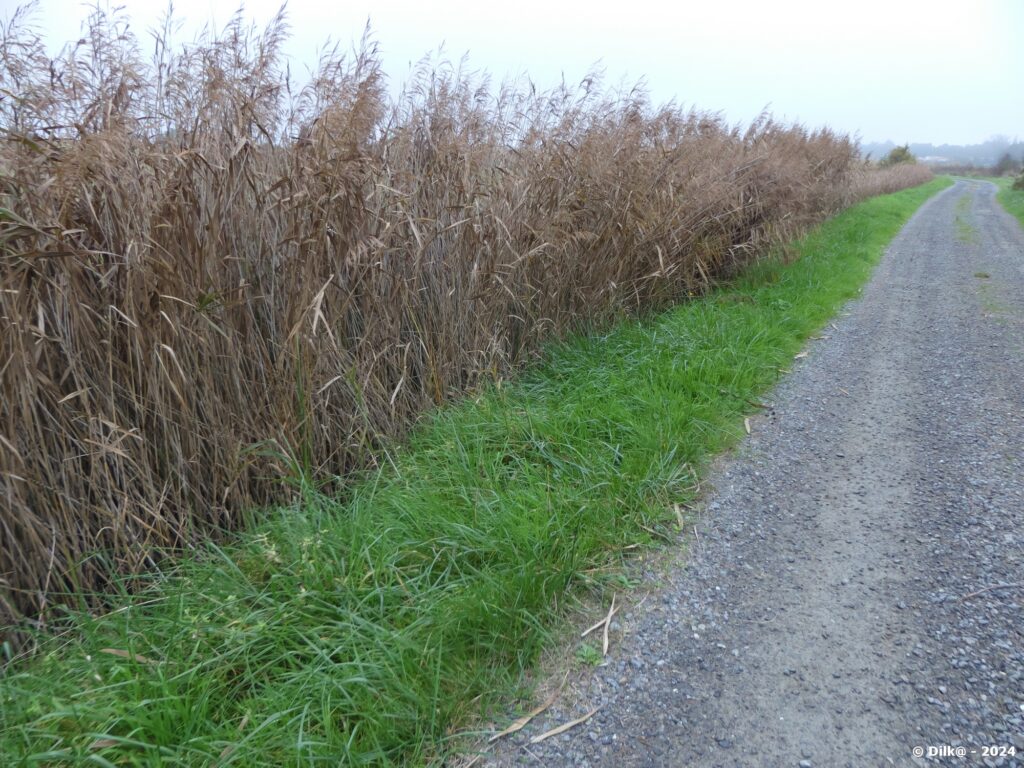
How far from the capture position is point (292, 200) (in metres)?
2.97

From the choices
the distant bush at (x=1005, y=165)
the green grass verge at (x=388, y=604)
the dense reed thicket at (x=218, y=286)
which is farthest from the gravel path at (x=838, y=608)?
the distant bush at (x=1005, y=165)

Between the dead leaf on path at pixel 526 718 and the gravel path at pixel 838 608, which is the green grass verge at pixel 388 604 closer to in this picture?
the dead leaf on path at pixel 526 718

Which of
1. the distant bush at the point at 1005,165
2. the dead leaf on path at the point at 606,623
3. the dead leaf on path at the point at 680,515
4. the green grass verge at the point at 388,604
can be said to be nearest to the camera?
the green grass verge at the point at 388,604

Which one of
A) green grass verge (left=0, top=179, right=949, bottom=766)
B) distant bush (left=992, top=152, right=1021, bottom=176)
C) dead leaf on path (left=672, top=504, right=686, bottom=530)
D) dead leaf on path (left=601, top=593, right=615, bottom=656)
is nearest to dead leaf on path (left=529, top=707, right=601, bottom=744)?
green grass verge (left=0, top=179, right=949, bottom=766)

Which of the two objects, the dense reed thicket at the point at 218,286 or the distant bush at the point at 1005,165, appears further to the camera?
the distant bush at the point at 1005,165

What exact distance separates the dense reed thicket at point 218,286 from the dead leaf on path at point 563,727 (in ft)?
5.25

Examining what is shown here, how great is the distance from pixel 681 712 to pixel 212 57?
3.53 meters

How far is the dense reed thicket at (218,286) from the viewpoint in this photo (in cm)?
237

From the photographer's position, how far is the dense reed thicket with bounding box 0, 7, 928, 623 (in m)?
2.37

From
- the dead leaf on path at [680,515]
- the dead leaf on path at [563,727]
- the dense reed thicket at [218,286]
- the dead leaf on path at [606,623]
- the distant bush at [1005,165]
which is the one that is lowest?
the dead leaf on path at [563,727]

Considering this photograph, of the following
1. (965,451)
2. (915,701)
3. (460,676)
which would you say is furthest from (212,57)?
(965,451)

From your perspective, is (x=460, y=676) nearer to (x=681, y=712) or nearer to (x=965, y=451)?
(x=681, y=712)

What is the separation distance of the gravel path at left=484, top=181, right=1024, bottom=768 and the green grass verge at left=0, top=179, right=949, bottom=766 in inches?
10.7

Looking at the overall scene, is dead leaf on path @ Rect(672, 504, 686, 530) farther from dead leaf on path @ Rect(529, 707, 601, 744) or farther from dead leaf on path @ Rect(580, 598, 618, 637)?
dead leaf on path @ Rect(529, 707, 601, 744)
